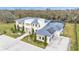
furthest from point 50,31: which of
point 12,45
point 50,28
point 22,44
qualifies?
point 12,45

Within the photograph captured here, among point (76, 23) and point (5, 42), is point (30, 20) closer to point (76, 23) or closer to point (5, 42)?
point (5, 42)

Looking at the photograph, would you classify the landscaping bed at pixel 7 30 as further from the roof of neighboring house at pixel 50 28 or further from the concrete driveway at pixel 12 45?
the roof of neighboring house at pixel 50 28

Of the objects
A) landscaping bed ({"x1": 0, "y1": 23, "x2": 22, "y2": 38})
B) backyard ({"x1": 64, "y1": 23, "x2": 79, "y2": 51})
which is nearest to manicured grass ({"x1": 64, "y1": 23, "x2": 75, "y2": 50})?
backyard ({"x1": 64, "y1": 23, "x2": 79, "y2": 51})

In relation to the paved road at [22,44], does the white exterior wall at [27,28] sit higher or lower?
higher

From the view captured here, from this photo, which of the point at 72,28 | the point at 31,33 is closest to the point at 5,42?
the point at 31,33

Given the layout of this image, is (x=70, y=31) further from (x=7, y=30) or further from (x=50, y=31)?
(x=7, y=30)

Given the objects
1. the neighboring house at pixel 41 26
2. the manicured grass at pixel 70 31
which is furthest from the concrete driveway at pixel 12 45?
the manicured grass at pixel 70 31

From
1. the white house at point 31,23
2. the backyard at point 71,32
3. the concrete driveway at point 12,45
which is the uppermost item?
the white house at point 31,23

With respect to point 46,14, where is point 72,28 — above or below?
below
